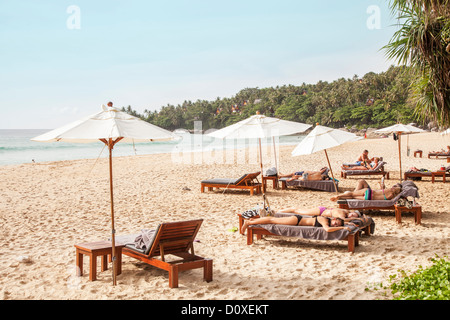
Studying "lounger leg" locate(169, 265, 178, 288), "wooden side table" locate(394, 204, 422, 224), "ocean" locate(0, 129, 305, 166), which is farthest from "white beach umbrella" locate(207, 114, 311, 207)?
"ocean" locate(0, 129, 305, 166)

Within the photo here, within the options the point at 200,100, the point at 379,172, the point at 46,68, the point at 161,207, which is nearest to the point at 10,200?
the point at 161,207

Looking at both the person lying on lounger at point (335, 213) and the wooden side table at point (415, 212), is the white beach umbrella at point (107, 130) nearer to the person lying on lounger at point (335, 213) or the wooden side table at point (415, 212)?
the person lying on lounger at point (335, 213)

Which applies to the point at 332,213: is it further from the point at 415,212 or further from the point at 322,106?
the point at 322,106

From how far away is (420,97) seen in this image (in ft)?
32.6

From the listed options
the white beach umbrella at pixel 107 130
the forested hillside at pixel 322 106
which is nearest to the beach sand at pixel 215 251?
the white beach umbrella at pixel 107 130

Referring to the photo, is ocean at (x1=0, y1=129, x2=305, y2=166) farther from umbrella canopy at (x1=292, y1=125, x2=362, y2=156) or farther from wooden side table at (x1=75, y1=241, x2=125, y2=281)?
wooden side table at (x1=75, y1=241, x2=125, y2=281)

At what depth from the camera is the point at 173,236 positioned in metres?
4.66

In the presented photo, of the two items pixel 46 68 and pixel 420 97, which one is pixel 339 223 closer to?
pixel 420 97

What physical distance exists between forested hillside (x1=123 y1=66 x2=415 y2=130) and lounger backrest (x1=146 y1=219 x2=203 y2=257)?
126 ft

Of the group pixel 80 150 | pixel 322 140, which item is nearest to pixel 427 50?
pixel 322 140

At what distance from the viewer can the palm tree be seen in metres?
9.18

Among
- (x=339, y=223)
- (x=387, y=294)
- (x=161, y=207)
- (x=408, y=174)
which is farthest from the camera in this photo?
(x=408, y=174)
